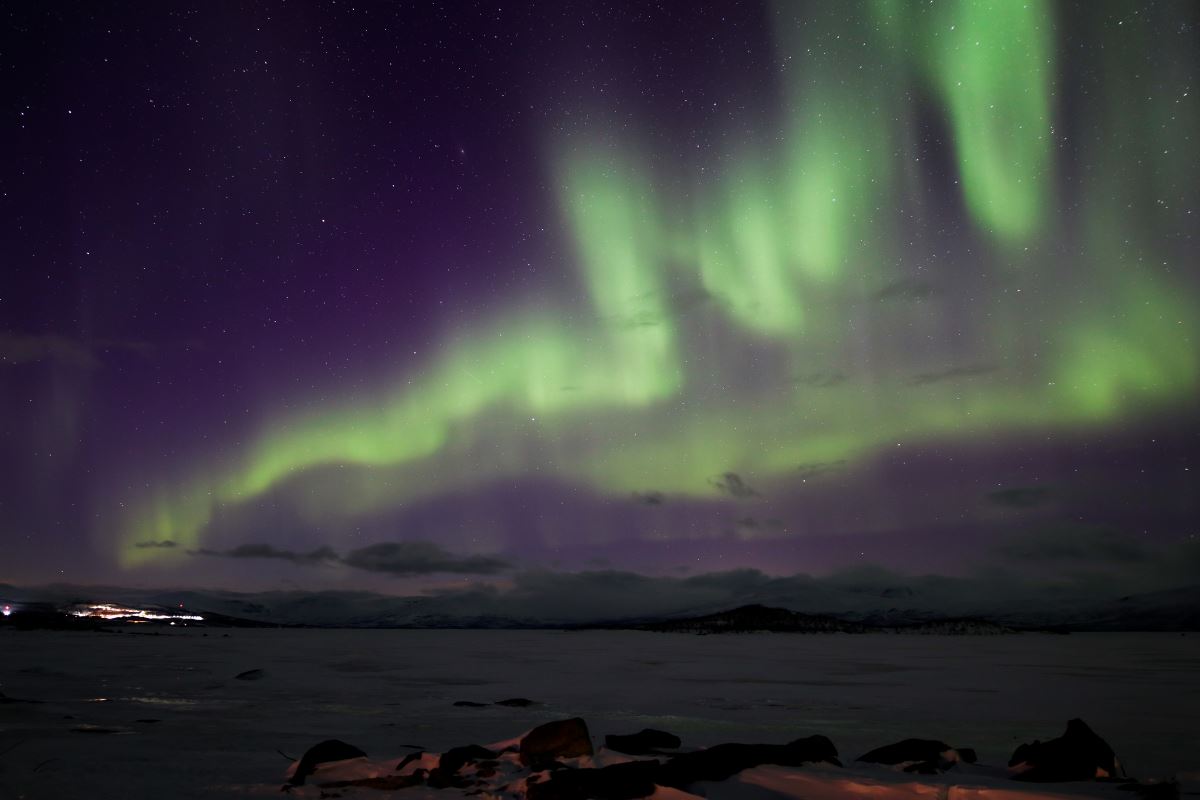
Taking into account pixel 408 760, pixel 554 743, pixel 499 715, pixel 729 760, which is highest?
pixel 729 760

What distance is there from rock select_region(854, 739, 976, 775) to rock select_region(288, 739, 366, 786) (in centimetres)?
745

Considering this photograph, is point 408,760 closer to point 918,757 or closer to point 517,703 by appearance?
point 918,757

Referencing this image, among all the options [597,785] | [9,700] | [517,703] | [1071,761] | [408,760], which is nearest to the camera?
[597,785]

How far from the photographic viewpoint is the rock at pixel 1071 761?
10.8 meters

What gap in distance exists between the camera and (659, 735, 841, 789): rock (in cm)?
1028

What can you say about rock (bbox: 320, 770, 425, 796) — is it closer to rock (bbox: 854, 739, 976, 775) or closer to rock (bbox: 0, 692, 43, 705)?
rock (bbox: 854, 739, 976, 775)

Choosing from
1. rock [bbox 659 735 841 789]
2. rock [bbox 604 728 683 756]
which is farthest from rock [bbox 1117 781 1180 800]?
rock [bbox 604 728 683 756]

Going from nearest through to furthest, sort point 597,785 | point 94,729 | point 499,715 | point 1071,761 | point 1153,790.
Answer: point 597,785 < point 1153,790 < point 1071,761 < point 94,729 < point 499,715

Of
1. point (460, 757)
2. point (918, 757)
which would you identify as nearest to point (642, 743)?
point (460, 757)

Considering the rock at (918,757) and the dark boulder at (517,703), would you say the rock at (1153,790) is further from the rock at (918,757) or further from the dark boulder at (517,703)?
the dark boulder at (517,703)

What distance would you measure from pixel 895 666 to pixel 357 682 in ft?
88.1

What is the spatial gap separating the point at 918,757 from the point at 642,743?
4068 millimetres

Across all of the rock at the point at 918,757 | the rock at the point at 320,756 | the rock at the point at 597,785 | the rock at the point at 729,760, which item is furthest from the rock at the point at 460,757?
the rock at the point at 918,757

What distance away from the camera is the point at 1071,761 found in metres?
10.9
